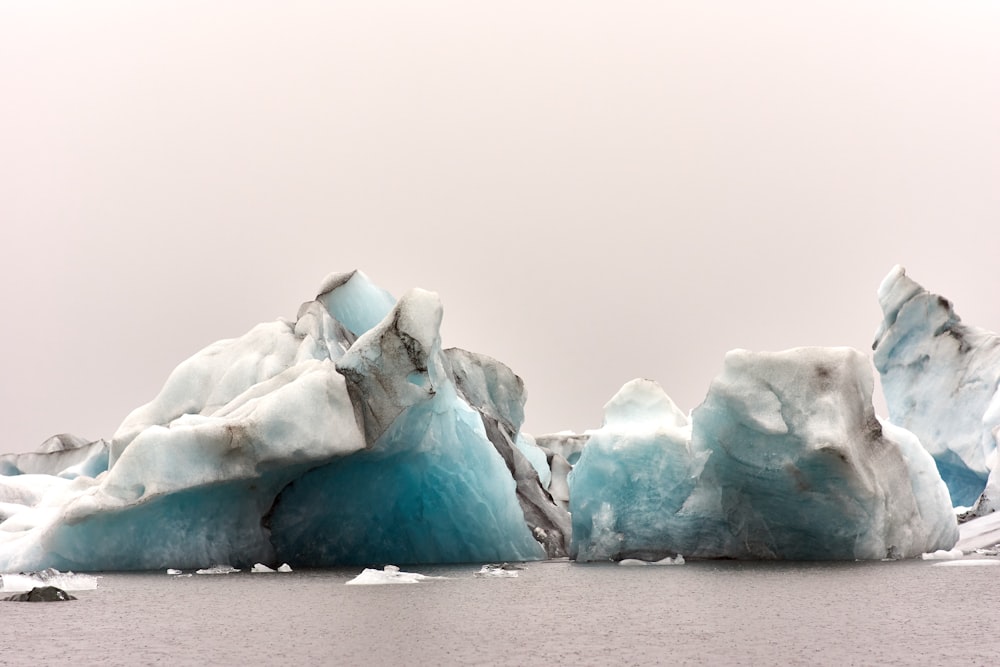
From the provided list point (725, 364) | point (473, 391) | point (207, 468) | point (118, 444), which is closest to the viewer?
point (207, 468)

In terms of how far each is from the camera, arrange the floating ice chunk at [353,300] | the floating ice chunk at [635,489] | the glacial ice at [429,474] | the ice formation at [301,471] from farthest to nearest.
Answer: the floating ice chunk at [353,300]
the floating ice chunk at [635,489]
the glacial ice at [429,474]
the ice formation at [301,471]

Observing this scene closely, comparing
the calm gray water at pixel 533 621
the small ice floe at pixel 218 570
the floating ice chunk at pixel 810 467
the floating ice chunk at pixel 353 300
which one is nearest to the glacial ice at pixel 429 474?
the floating ice chunk at pixel 810 467

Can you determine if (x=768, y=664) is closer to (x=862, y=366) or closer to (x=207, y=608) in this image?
(x=207, y=608)

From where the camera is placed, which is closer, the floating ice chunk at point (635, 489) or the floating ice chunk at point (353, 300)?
the floating ice chunk at point (635, 489)

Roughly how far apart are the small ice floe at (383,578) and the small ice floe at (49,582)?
2.80m

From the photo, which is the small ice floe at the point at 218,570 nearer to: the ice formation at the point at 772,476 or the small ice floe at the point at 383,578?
the small ice floe at the point at 383,578

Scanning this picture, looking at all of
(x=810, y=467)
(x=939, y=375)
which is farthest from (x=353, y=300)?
(x=939, y=375)

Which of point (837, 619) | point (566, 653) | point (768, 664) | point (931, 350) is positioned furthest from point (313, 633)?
point (931, 350)

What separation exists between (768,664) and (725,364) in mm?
9737

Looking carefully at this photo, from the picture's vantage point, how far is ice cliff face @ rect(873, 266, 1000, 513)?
24.5 meters

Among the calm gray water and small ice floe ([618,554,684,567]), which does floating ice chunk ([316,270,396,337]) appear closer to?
small ice floe ([618,554,684,567])

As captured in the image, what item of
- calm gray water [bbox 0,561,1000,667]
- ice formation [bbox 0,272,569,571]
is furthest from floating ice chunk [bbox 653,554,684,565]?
calm gray water [bbox 0,561,1000,667]

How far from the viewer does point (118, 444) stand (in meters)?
18.1

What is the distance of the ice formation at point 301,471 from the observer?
14.8 meters
